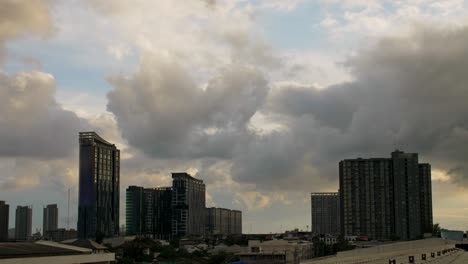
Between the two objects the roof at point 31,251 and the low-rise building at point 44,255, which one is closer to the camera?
the low-rise building at point 44,255

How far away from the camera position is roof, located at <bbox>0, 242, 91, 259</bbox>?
91.8m

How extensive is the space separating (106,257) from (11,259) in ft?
81.1

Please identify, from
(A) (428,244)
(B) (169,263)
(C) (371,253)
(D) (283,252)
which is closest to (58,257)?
(C) (371,253)

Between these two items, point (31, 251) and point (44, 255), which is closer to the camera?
point (44, 255)

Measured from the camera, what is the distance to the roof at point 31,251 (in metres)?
91.8

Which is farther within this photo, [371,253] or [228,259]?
[228,259]

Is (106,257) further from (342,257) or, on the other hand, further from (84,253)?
(342,257)

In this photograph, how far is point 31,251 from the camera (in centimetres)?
9681

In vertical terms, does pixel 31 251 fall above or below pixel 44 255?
above

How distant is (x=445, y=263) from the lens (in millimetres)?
127312

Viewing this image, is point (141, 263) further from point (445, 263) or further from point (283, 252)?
point (445, 263)

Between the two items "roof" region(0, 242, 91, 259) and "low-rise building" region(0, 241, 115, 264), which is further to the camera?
"roof" region(0, 242, 91, 259)

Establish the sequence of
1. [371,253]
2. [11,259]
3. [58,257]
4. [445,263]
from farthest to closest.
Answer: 1. [371,253]
2. [445,263]
3. [58,257]
4. [11,259]

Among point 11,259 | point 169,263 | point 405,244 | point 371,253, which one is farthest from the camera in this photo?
point 169,263
